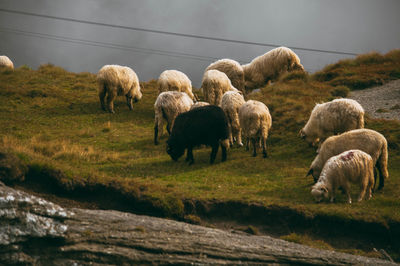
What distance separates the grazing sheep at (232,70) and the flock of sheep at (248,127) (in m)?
0.05

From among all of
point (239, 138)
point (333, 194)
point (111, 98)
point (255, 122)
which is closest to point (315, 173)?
point (333, 194)

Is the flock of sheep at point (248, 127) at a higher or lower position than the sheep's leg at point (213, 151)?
higher

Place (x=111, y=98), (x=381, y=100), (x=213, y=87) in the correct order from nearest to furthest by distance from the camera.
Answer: (x=213, y=87) < (x=381, y=100) < (x=111, y=98)

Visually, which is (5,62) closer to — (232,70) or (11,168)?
(232,70)

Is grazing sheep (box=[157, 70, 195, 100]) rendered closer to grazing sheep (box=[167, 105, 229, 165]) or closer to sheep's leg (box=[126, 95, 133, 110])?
sheep's leg (box=[126, 95, 133, 110])

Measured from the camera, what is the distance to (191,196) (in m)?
14.2

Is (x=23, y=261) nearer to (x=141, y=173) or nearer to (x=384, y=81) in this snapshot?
(x=141, y=173)

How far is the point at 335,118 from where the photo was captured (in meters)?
18.5

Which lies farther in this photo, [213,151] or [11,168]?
[213,151]

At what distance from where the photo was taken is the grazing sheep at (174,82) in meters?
25.1

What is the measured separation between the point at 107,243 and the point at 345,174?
7.45m

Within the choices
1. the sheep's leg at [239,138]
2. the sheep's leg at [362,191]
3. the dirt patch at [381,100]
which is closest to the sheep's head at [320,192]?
the sheep's leg at [362,191]

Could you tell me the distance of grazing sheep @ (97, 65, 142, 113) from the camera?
25.6 metres

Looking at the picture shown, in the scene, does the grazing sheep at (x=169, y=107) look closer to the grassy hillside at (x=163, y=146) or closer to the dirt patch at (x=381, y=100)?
the grassy hillside at (x=163, y=146)
